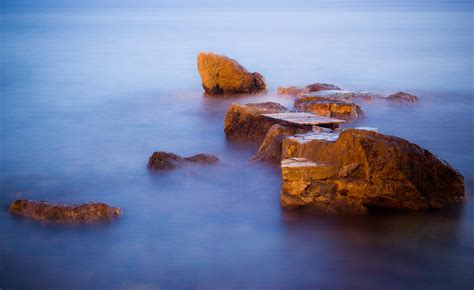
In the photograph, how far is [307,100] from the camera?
12.0 m

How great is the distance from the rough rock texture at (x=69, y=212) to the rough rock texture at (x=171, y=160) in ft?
5.37

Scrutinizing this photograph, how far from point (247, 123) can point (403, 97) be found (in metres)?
4.31

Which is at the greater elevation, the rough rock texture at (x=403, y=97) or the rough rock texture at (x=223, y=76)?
the rough rock texture at (x=223, y=76)

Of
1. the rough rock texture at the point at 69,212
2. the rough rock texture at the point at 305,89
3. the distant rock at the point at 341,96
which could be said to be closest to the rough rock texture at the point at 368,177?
the rough rock texture at the point at 69,212

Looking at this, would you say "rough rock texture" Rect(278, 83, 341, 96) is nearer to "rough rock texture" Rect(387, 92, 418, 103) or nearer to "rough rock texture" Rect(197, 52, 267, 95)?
"rough rock texture" Rect(197, 52, 267, 95)

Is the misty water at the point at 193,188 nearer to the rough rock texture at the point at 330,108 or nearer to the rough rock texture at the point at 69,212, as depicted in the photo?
the rough rock texture at the point at 69,212

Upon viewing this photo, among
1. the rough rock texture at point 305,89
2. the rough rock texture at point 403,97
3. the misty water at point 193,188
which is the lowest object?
the misty water at point 193,188

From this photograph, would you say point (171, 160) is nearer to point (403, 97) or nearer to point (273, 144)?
point (273, 144)

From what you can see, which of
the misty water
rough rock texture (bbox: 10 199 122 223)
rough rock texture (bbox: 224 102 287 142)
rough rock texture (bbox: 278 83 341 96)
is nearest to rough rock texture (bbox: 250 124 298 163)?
the misty water

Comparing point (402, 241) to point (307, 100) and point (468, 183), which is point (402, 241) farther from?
point (307, 100)

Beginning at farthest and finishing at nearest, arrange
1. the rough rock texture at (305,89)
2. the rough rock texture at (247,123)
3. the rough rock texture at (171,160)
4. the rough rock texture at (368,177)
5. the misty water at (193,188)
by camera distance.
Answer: the rough rock texture at (305,89) < the rough rock texture at (247,123) < the rough rock texture at (171,160) < the rough rock texture at (368,177) < the misty water at (193,188)

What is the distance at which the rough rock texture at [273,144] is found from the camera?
9.21 m

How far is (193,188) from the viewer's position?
27.8 feet

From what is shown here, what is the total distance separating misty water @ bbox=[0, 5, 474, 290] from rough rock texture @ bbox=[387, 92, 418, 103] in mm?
222
